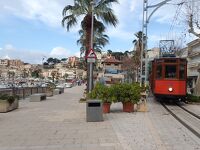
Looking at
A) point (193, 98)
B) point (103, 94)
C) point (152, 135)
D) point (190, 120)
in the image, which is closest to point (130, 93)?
point (103, 94)

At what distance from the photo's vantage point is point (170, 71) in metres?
27.9

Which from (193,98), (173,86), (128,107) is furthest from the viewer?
(193,98)

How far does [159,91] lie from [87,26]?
27.4 feet

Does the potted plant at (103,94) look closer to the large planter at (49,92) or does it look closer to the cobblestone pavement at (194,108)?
the cobblestone pavement at (194,108)

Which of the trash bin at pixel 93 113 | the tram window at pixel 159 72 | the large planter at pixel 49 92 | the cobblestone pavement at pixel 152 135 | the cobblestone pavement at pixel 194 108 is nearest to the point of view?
the cobblestone pavement at pixel 152 135

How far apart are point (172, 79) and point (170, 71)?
0.64 metres

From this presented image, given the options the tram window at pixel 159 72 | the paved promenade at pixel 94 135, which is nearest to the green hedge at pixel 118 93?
the paved promenade at pixel 94 135

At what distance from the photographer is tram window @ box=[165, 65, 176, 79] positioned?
27719 millimetres

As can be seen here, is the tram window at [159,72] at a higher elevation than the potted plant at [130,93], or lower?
higher

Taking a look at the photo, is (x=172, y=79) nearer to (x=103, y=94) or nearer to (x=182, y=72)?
(x=182, y=72)

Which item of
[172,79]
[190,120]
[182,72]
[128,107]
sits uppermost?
[182,72]

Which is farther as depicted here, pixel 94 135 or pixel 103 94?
pixel 103 94

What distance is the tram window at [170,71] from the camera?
2772 cm

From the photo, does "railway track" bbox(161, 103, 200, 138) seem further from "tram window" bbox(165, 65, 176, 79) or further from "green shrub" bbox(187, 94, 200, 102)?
"green shrub" bbox(187, 94, 200, 102)
